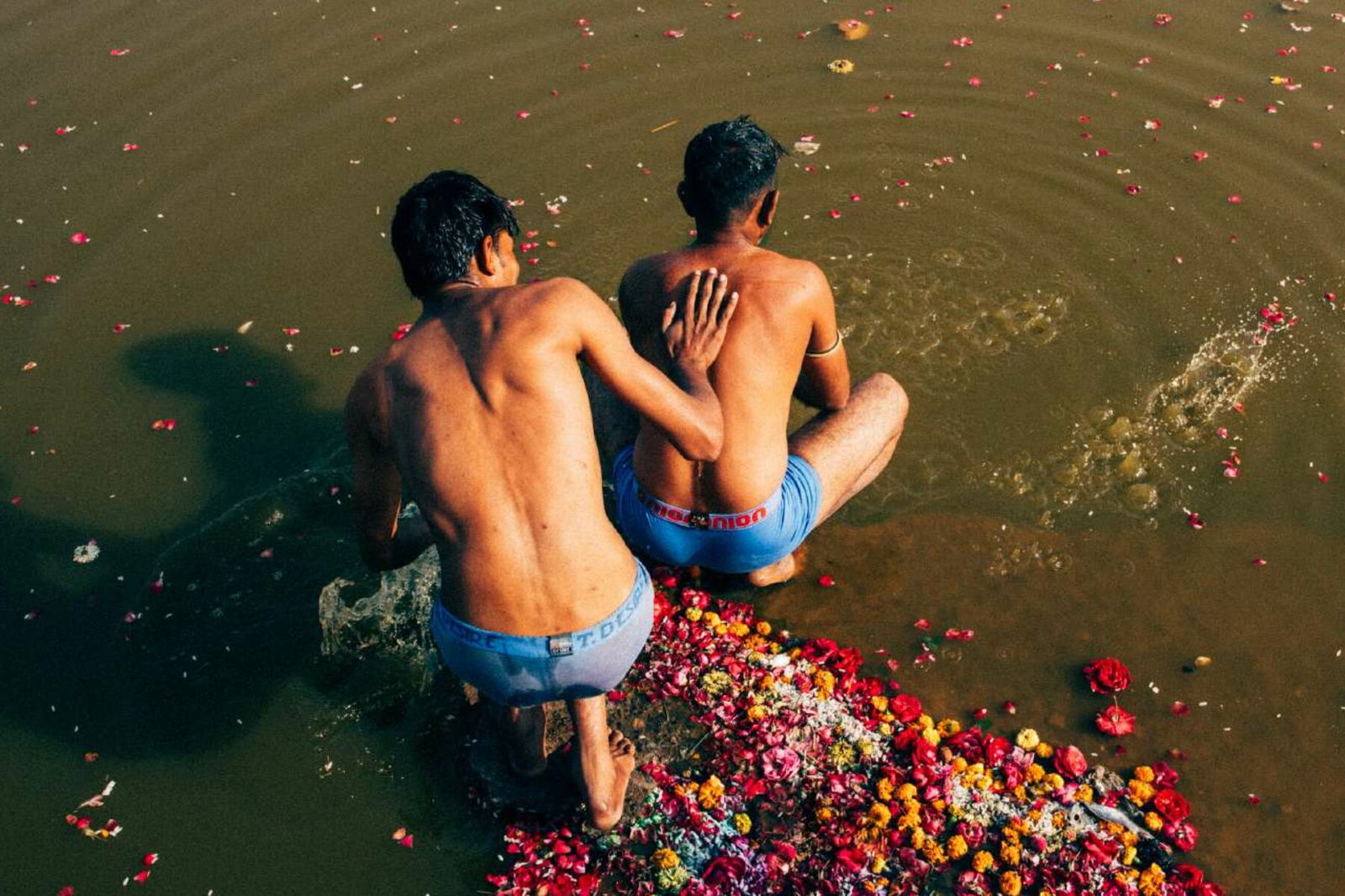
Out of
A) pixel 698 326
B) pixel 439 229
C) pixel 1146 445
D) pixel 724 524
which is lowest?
pixel 1146 445

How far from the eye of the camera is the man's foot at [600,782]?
4.14m

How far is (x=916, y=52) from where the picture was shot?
820 centimetres

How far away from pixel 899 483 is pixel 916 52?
4.16 metres

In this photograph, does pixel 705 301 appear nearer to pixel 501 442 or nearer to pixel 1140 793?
pixel 501 442

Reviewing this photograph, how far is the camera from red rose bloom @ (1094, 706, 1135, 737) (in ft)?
15.0

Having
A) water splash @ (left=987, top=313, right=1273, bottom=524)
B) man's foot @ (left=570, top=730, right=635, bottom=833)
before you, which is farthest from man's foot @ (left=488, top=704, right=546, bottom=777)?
water splash @ (left=987, top=313, right=1273, bottom=524)

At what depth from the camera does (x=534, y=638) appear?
12.0 feet

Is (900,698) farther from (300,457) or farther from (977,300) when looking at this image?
(300,457)

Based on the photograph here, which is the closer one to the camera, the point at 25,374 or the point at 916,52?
the point at 25,374

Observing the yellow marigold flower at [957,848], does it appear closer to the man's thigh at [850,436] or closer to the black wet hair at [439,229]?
the man's thigh at [850,436]

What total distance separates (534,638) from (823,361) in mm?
1766

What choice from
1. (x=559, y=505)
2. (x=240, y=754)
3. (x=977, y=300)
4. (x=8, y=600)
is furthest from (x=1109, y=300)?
(x=8, y=600)

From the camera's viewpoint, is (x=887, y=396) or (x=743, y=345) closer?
(x=743, y=345)

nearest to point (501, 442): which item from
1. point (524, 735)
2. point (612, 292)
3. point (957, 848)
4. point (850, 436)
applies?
point (524, 735)
